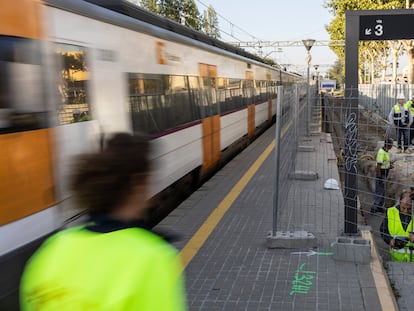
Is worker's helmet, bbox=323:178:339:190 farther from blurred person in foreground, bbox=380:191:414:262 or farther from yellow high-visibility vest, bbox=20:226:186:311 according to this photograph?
yellow high-visibility vest, bbox=20:226:186:311

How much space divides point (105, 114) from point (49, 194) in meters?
1.53

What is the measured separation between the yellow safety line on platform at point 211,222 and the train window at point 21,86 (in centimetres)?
221

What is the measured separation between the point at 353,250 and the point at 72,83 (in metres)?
3.21

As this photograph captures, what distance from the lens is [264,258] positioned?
18.2 ft

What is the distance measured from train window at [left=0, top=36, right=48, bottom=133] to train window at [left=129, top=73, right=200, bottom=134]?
2.13 m

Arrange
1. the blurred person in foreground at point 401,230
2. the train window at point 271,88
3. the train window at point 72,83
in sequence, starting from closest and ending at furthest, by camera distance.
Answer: the train window at point 72,83, the blurred person in foreground at point 401,230, the train window at point 271,88

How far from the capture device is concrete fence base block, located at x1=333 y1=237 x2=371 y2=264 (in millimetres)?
5262

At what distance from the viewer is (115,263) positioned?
53.0 inches

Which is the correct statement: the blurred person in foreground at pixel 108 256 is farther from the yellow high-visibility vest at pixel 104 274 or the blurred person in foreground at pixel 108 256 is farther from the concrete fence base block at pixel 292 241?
the concrete fence base block at pixel 292 241

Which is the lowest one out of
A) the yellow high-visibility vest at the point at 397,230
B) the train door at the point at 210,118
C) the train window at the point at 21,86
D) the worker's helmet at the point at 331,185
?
the yellow high-visibility vest at the point at 397,230

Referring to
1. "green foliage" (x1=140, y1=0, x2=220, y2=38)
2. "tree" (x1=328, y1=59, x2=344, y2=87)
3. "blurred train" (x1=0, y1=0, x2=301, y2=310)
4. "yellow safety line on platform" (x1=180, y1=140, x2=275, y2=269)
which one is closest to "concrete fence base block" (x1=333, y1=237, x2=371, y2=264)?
"yellow safety line on platform" (x1=180, y1=140, x2=275, y2=269)

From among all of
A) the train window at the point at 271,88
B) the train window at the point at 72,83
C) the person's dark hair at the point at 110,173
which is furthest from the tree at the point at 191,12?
the person's dark hair at the point at 110,173

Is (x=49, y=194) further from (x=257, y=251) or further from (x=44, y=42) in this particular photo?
(x=257, y=251)

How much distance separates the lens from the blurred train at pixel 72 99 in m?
3.92
